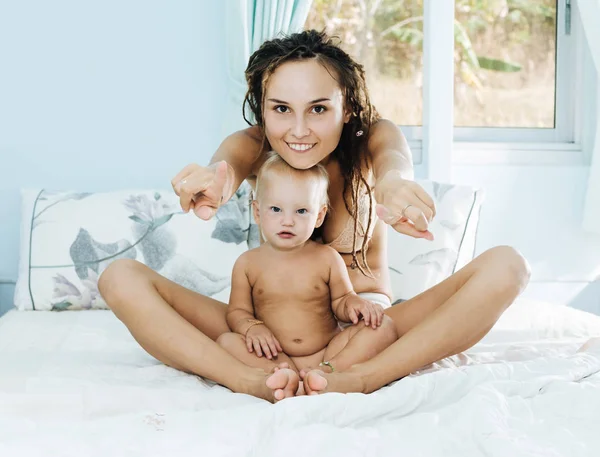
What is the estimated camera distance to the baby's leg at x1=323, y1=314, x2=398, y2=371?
1475mm

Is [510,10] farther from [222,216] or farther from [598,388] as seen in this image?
[598,388]

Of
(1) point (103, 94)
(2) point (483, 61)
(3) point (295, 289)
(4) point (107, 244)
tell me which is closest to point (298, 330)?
(3) point (295, 289)

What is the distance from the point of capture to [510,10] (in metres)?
2.95

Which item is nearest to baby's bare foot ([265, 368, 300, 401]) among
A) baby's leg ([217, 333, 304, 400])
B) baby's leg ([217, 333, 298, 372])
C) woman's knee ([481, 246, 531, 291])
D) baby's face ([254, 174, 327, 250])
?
baby's leg ([217, 333, 304, 400])

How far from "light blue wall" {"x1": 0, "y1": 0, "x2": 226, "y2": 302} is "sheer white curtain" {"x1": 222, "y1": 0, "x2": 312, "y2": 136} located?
0.14m

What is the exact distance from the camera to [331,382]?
1354mm

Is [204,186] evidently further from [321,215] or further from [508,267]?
[508,267]

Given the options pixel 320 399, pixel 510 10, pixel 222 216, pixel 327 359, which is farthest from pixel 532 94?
pixel 320 399

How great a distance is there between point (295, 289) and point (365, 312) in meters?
0.16

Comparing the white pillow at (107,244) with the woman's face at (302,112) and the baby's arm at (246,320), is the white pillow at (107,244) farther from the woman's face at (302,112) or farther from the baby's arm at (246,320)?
the woman's face at (302,112)

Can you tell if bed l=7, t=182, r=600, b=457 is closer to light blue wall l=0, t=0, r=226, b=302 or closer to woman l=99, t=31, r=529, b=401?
woman l=99, t=31, r=529, b=401

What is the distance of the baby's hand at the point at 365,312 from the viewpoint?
1.51 m

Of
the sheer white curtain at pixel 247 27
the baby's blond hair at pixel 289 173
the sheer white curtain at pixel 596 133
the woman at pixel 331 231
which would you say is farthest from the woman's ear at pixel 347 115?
the sheer white curtain at pixel 596 133

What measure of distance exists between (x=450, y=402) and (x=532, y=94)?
1.98m
